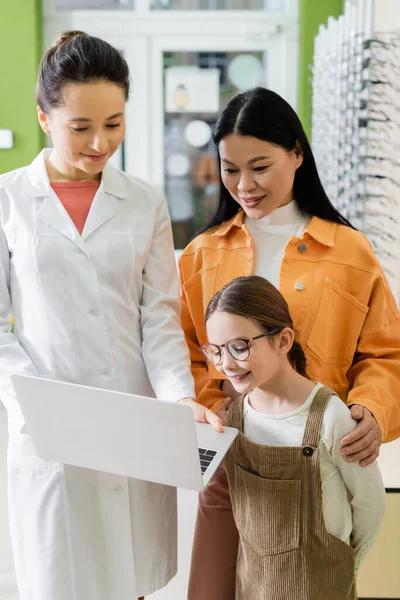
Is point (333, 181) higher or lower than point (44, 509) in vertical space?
higher

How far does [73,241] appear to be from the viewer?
1500mm

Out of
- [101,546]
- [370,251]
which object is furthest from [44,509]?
[370,251]

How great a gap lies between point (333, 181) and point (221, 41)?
1.64 m

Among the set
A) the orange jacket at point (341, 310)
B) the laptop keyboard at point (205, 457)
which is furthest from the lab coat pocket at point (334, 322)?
the laptop keyboard at point (205, 457)

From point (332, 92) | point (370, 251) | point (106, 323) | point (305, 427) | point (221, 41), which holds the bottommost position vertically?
point (305, 427)

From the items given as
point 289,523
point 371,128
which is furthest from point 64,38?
point 371,128

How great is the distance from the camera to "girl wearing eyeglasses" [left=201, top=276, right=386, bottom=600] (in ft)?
4.50

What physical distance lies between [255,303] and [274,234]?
31 centimetres

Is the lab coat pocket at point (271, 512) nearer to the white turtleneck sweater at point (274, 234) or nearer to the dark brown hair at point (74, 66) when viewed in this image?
the white turtleneck sweater at point (274, 234)

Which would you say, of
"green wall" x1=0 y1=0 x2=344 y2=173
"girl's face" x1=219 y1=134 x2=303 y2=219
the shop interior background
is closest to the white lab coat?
"girl's face" x1=219 y1=134 x2=303 y2=219

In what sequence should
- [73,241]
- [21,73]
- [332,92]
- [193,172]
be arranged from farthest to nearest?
[193,172] → [21,73] → [332,92] → [73,241]

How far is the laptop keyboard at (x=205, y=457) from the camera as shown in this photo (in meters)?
1.22

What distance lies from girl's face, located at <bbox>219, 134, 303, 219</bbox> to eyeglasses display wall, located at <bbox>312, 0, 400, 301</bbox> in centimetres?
229

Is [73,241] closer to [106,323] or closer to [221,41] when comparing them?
[106,323]
